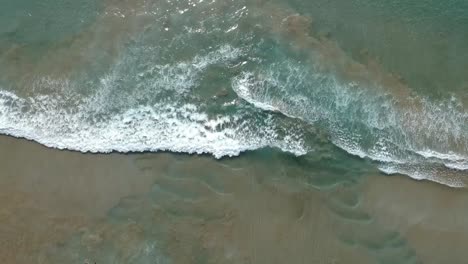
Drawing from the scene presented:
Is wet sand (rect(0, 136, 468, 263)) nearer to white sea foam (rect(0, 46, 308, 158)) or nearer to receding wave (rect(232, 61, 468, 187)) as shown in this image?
white sea foam (rect(0, 46, 308, 158))

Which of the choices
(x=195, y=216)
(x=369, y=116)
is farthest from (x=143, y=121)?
(x=369, y=116)

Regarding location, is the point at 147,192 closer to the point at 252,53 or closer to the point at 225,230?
the point at 225,230

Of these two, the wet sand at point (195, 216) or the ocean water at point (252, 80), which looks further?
the ocean water at point (252, 80)

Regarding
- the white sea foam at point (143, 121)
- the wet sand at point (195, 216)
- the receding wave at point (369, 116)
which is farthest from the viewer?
the receding wave at point (369, 116)

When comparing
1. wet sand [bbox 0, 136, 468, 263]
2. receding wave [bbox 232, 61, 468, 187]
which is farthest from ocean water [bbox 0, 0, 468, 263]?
wet sand [bbox 0, 136, 468, 263]

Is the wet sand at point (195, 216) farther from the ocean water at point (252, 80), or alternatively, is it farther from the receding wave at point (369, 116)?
the receding wave at point (369, 116)

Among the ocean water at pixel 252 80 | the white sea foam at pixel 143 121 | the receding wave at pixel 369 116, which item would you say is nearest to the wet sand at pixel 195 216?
the white sea foam at pixel 143 121

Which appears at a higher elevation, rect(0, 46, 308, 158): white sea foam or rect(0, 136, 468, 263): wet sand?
rect(0, 46, 308, 158): white sea foam
